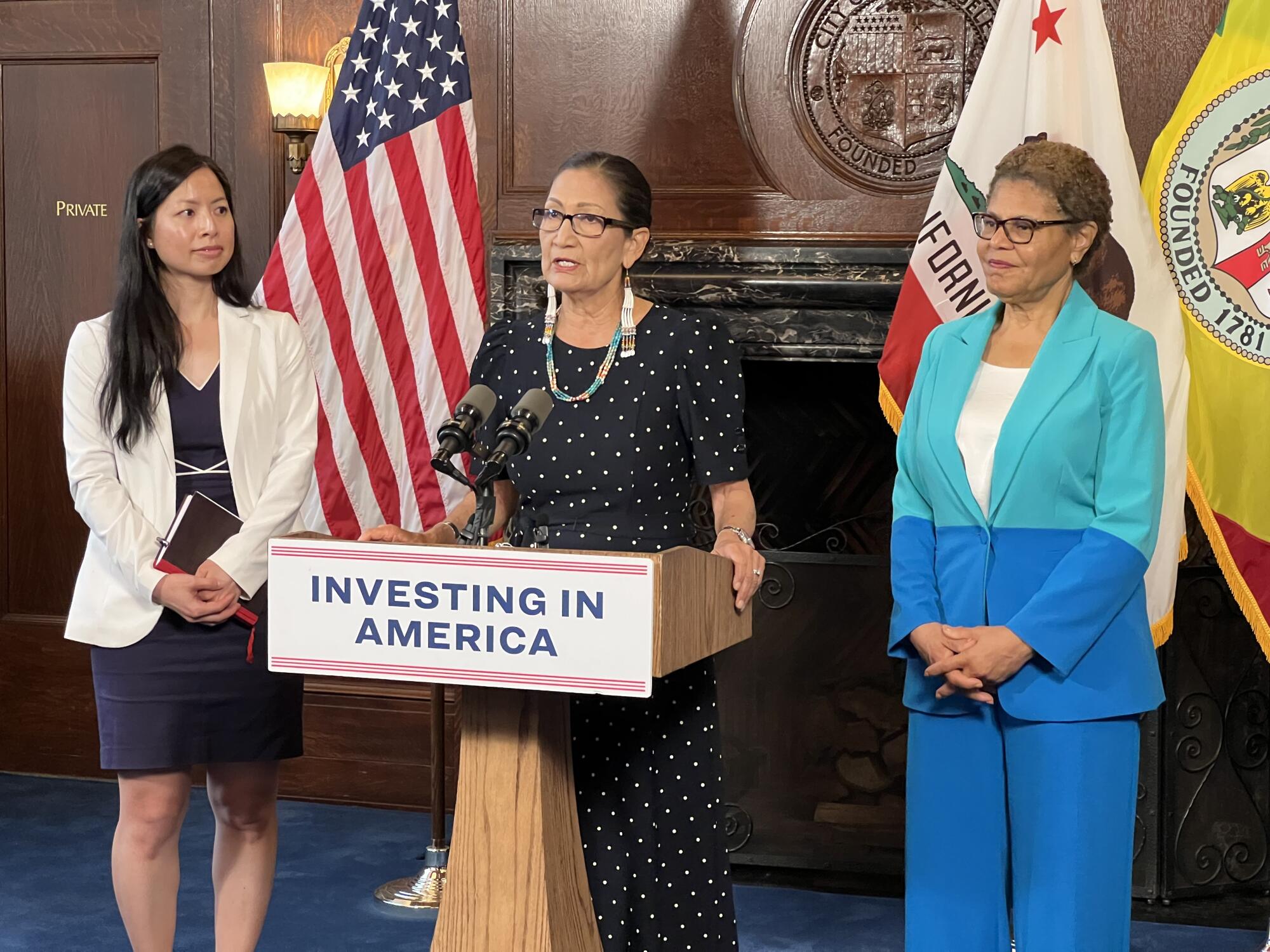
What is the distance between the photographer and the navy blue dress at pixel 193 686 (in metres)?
2.60

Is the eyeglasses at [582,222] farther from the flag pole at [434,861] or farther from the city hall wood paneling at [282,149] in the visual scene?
the flag pole at [434,861]

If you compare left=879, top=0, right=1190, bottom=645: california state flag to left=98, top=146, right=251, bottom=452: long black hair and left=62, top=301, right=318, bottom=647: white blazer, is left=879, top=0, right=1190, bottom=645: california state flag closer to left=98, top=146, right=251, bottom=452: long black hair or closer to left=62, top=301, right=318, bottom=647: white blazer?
left=62, top=301, right=318, bottom=647: white blazer

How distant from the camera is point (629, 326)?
88.7 inches

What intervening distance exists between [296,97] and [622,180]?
8.05 feet

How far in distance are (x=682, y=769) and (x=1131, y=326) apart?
991 mm

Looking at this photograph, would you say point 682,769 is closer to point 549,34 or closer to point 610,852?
point 610,852

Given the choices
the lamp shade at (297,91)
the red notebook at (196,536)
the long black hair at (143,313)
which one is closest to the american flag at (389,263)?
the lamp shade at (297,91)

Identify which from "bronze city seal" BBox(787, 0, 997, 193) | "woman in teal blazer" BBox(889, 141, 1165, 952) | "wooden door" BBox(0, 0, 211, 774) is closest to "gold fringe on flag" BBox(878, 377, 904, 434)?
"bronze city seal" BBox(787, 0, 997, 193)

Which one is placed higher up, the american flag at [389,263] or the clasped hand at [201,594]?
the american flag at [389,263]

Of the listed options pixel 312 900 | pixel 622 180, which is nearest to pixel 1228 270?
pixel 622 180

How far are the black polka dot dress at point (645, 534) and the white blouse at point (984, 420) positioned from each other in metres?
0.37

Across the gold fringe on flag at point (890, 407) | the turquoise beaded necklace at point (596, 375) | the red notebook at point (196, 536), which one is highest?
the turquoise beaded necklace at point (596, 375)

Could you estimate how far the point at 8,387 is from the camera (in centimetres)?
491

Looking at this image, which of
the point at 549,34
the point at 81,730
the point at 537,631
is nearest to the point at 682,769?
the point at 537,631
